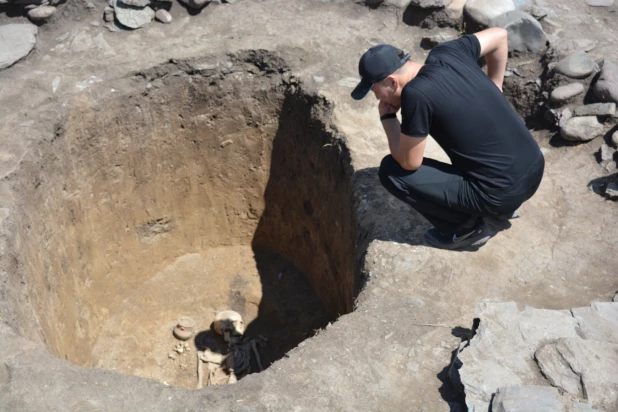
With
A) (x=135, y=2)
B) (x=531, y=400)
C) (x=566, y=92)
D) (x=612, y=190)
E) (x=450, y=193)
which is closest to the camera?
(x=531, y=400)

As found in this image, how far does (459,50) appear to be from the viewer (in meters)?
3.78

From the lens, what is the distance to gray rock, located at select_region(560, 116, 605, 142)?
4867 mm

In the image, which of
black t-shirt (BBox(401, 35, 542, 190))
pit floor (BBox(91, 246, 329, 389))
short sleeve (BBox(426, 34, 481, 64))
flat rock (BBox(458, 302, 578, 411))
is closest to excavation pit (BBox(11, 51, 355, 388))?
pit floor (BBox(91, 246, 329, 389))

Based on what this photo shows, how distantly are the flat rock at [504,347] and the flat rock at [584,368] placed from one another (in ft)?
0.22

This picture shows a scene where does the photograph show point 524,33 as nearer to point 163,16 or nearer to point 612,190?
point 612,190

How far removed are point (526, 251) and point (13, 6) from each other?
4.58 m

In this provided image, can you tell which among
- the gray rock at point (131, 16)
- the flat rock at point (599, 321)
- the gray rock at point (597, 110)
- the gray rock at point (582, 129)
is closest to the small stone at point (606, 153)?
the gray rock at point (582, 129)

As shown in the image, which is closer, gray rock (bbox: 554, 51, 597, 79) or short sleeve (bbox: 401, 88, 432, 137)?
short sleeve (bbox: 401, 88, 432, 137)

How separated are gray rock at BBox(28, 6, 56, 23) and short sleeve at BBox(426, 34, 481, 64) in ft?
11.6

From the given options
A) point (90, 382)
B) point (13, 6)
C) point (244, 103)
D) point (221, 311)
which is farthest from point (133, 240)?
point (90, 382)

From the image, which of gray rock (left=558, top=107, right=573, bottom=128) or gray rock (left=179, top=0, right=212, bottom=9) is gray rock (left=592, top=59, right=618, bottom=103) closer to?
gray rock (left=558, top=107, right=573, bottom=128)

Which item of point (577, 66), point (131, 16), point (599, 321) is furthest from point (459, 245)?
point (131, 16)

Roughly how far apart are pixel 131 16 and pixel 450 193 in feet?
11.2

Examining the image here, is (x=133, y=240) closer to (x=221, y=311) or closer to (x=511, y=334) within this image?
(x=221, y=311)
